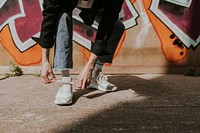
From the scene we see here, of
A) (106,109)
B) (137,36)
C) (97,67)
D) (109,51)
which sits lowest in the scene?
(106,109)

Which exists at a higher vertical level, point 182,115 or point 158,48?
point 158,48

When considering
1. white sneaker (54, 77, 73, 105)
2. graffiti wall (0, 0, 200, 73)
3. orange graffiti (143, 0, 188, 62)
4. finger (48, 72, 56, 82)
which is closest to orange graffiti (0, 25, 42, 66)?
graffiti wall (0, 0, 200, 73)

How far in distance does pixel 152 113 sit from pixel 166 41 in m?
1.96

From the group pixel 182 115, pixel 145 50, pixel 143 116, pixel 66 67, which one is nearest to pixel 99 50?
pixel 66 67

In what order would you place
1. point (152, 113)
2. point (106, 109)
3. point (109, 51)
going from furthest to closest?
point (109, 51)
point (106, 109)
point (152, 113)

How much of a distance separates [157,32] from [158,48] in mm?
202

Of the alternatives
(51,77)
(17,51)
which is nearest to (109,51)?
(51,77)

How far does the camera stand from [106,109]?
8.05ft

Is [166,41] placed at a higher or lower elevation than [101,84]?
higher

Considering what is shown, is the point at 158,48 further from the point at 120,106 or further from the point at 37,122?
the point at 37,122

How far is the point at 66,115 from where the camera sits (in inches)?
90.4

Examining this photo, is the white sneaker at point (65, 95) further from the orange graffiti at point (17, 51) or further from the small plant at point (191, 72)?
the small plant at point (191, 72)

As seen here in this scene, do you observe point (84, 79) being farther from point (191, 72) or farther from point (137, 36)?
point (191, 72)

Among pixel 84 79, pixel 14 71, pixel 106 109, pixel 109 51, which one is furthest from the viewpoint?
pixel 14 71
